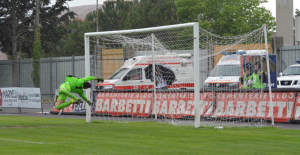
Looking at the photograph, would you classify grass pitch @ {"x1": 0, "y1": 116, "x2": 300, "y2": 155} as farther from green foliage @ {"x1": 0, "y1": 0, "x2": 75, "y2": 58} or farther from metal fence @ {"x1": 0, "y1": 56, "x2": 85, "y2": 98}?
green foliage @ {"x1": 0, "y1": 0, "x2": 75, "y2": 58}

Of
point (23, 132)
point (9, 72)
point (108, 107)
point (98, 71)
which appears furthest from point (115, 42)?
point (9, 72)

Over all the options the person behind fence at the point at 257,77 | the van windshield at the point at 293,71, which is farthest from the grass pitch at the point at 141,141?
the van windshield at the point at 293,71

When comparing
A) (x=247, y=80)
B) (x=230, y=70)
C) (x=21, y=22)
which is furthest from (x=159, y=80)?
(x=21, y=22)

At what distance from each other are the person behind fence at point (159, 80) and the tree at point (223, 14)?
125ft

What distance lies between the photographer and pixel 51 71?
A: 125 feet

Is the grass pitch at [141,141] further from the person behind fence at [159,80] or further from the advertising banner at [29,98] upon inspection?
the advertising banner at [29,98]

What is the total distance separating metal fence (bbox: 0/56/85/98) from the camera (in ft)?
122

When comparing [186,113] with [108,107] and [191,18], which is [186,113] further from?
[191,18]

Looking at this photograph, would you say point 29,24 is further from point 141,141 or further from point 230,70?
point 141,141

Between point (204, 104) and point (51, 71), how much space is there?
69.0 feet

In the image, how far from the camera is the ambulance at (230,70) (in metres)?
19.6

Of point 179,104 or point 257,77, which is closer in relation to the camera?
point 257,77

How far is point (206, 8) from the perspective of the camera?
63438 mm

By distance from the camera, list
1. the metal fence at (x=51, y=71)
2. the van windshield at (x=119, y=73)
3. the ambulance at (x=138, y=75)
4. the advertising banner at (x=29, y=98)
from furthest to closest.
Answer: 1. the metal fence at (x=51, y=71)
2. the van windshield at (x=119, y=73)
3. the advertising banner at (x=29, y=98)
4. the ambulance at (x=138, y=75)
